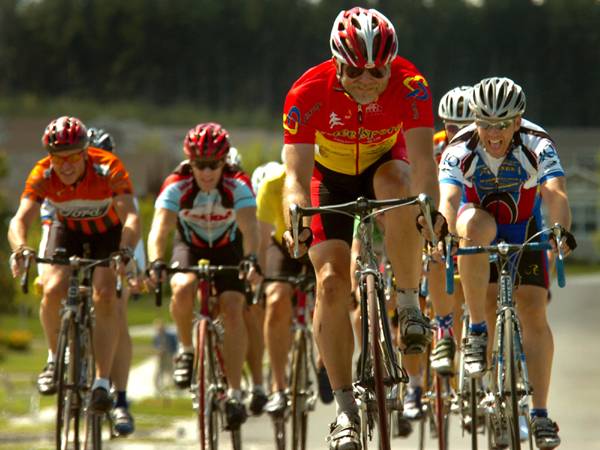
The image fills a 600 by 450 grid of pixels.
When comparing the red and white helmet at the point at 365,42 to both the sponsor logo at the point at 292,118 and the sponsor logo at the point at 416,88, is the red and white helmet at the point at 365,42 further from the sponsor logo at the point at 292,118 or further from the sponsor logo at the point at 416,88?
the sponsor logo at the point at 292,118

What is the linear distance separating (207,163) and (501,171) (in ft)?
9.48

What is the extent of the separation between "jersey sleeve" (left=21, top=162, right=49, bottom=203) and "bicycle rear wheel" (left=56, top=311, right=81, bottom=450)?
1096 mm

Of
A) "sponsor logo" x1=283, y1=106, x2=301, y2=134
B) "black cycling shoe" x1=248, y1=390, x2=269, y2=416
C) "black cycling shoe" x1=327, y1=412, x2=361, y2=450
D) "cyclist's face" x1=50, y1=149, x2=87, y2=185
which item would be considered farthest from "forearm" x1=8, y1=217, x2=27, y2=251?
"black cycling shoe" x1=327, y1=412, x2=361, y2=450

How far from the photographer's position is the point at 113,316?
473 inches

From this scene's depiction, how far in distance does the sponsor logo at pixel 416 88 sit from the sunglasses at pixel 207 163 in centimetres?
368

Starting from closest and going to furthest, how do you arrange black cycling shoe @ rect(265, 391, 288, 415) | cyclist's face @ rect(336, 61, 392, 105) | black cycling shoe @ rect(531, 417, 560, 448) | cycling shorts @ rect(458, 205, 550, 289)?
cyclist's face @ rect(336, 61, 392, 105), black cycling shoe @ rect(531, 417, 560, 448), cycling shorts @ rect(458, 205, 550, 289), black cycling shoe @ rect(265, 391, 288, 415)

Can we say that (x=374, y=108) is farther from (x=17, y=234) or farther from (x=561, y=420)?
(x=561, y=420)

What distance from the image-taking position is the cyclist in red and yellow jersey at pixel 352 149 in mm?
8539

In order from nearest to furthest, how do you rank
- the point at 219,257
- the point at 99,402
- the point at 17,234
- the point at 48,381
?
the point at 48,381
the point at 17,234
the point at 99,402
the point at 219,257

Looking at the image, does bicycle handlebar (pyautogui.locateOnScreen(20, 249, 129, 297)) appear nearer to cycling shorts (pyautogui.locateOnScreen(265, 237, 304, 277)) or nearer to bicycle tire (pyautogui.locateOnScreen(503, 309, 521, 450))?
cycling shorts (pyautogui.locateOnScreen(265, 237, 304, 277))

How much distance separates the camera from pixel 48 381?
37.6ft

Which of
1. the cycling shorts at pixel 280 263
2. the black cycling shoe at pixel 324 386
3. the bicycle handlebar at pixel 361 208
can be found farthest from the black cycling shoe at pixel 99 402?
the bicycle handlebar at pixel 361 208

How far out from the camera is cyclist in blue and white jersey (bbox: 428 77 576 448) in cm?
1009

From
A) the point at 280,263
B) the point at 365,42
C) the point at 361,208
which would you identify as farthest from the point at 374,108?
the point at 280,263
